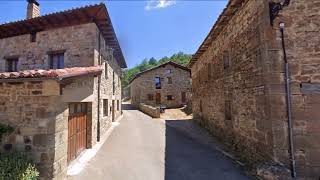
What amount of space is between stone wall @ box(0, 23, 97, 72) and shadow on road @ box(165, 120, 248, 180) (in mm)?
5372

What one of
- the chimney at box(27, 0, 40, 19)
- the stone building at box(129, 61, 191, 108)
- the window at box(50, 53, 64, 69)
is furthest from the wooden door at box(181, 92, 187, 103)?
Answer: the window at box(50, 53, 64, 69)

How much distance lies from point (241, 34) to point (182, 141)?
5970 millimetres

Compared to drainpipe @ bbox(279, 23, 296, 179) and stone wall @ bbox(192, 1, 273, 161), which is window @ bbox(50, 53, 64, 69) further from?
drainpipe @ bbox(279, 23, 296, 179)

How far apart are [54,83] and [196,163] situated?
206 inches

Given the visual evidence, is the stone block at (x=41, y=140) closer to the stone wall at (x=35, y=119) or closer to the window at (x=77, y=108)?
the stone wall at (x=35, y=119)

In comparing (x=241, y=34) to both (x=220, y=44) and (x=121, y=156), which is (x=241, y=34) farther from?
(x=121, y=156)

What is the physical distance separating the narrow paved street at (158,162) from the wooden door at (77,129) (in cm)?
75

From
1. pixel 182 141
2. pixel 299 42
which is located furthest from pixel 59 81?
pixel 182 141

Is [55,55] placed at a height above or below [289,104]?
above

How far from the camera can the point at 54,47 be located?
10.5 metres

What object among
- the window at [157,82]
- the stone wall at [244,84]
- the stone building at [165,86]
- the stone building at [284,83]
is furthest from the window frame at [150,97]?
the stone building at [284,83]

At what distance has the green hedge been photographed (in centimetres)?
488

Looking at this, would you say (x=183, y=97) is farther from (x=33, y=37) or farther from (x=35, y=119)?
(x=35, y=119)

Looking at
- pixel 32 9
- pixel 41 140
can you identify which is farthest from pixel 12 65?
pixel 41 140
